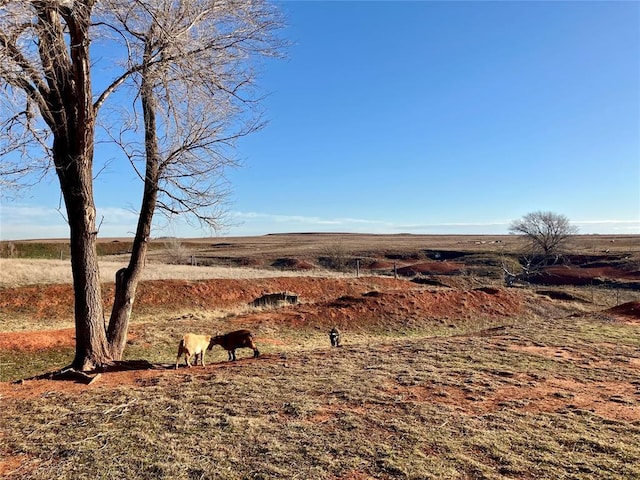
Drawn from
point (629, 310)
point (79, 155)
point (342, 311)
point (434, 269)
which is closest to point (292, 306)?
point (342, 311)

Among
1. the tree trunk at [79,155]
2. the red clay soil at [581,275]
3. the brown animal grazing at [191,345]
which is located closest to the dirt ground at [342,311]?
the brown animal grazing at [191,345]

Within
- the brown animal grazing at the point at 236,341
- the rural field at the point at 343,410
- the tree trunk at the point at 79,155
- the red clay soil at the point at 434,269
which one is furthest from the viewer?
the red clay soil at the point at 434,269

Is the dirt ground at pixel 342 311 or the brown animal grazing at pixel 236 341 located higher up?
the brown animal grazing at pixel 236 341

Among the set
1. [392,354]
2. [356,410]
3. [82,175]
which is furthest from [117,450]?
[392,354]

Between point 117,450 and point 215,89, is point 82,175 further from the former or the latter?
point 117,450

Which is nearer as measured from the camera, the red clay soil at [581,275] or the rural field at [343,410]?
the rural field at [343,410]

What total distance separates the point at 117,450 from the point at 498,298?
75.3 ft

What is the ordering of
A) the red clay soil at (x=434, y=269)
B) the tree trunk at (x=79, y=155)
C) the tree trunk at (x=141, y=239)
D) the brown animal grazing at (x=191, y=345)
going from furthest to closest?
the red clay soil at (x=434, y=269) < the tree trunk at (x=141, y=239) < the brown animal grazing at (x=191, y=345) < the tree trunk at (x=79, y=155)

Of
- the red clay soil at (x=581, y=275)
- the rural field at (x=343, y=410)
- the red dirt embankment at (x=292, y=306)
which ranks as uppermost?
the rural field at (x=343, y=410)

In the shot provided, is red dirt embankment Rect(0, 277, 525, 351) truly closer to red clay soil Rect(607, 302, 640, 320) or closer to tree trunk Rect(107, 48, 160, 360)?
red clay soil Rect(607, 302, 640, 320)

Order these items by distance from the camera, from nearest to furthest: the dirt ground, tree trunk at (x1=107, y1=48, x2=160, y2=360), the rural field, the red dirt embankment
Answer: the rural field < the dirt ground < tree trunk at (x1=107, y1=48, x2=160, y2=360) < the red dirt embankment

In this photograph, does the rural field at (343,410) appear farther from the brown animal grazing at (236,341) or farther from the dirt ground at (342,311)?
the brown animal grazing at (236,341)

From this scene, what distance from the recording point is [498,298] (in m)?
24.0

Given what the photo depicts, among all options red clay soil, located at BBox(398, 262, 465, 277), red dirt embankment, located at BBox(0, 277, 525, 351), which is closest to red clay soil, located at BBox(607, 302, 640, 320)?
red dirt embankment, located at BBox(0, 277, 525, 351)
